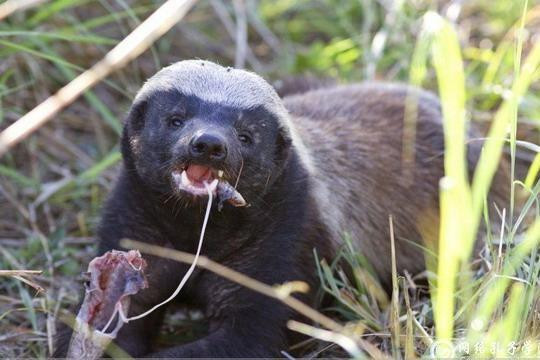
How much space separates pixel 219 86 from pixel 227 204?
1.40 ft

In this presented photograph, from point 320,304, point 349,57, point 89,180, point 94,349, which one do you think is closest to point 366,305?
point 320,304

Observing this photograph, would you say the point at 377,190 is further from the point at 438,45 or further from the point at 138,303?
the point at 438,45

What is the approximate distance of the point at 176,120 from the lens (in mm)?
3541

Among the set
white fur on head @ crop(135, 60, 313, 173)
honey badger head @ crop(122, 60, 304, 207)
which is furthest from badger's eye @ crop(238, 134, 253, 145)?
white fur on head @ crop(135, 60, 313, 173)

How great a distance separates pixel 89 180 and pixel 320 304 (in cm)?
156

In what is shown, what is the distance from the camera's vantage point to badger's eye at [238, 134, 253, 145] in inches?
139

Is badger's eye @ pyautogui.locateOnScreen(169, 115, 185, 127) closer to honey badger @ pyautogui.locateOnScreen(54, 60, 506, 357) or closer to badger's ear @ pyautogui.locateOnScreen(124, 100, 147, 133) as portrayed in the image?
honey badger @ pyautogui.locateOnScreen(54, 60, 506, 357)

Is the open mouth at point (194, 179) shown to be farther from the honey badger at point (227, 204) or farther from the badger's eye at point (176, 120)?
the badger's eye at point (176, 120)

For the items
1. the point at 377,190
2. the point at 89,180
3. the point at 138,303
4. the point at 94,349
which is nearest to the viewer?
the point at 94,349

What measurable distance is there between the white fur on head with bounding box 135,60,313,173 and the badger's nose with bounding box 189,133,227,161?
0.32 meters

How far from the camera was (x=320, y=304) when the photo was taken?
400 cm

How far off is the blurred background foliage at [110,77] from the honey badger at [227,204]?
1.70 feet

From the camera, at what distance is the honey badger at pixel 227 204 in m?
3.47

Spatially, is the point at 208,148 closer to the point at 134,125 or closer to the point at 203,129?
the point at 203,129
